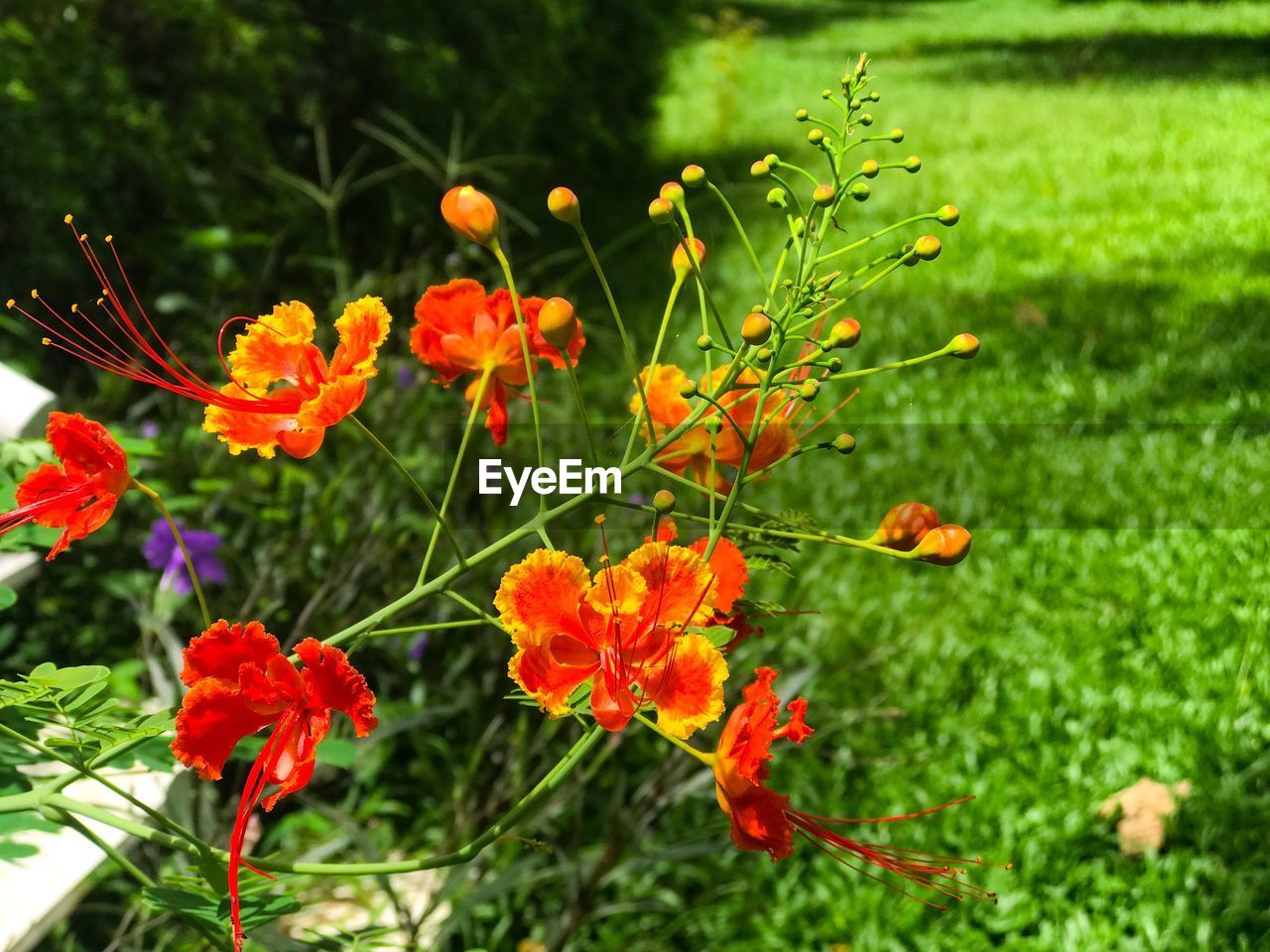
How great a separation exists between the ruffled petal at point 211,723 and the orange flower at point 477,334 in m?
0.17

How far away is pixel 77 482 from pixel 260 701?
0.48ft

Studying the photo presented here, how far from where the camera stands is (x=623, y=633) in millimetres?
455

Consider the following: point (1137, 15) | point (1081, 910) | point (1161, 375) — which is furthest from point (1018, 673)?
point (1137, 15)

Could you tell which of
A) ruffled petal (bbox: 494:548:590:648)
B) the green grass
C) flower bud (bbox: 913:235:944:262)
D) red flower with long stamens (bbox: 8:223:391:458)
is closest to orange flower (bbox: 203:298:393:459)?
red flower with long stamens (bbox: 8:223:391:458)

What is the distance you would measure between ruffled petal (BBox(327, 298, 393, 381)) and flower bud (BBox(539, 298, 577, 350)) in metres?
0.07

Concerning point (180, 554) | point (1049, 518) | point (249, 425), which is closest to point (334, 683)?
point (249, 425)

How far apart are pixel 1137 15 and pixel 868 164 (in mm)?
1373

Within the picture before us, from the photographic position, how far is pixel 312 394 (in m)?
0.52

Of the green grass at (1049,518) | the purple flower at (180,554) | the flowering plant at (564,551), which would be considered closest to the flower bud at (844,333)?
the flowering plant at (564,551)

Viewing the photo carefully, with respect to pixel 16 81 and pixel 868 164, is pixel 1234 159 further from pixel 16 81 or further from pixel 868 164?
pixel 16 81

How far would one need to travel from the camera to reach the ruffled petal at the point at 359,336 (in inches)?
19.7

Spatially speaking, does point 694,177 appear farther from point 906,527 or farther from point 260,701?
point 260,701

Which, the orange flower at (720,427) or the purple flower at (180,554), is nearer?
the orange flower at (720,427)

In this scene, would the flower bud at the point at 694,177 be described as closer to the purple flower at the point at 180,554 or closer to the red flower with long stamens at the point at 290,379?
the red flower with long stamens at the point at 290,379
